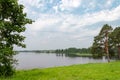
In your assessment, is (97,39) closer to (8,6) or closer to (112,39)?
(112,39)

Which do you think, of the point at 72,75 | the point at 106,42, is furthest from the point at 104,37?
the point at 72,75

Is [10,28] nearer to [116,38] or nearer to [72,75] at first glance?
[72,75]

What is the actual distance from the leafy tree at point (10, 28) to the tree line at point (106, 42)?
3933 cm

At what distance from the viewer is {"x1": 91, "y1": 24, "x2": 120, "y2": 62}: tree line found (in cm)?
5867

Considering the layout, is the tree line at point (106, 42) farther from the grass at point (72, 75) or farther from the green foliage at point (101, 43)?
the grass at point (72, 75)

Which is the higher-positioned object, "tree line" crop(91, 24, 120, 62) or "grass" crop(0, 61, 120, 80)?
"tree line" crop(91, 24, 120, 62)

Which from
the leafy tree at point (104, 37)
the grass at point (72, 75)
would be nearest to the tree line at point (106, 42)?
the leafy tree at point (104, 37)

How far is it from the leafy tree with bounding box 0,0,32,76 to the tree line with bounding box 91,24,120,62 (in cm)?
3933

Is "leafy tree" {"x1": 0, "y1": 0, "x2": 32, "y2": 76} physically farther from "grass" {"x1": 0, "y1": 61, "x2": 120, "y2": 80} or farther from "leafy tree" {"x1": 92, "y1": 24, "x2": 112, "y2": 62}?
"leafy tree" {"x1": 92, "y1": 24, "x2": 112, "y2": 62}

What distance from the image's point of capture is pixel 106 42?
59.2 metres

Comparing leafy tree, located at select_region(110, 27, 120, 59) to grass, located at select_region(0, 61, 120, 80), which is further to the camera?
leafy tree, located at select_region(110, 27, 120, 59)

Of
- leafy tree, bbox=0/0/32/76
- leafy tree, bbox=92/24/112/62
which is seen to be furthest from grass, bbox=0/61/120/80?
leafy tree, bbox=92/24/112/62

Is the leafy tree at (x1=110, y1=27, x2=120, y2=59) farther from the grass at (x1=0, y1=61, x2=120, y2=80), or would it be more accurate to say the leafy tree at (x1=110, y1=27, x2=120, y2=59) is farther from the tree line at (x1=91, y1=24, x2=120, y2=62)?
the grass at (x1=0, y1=61, x2=120, y2=80)

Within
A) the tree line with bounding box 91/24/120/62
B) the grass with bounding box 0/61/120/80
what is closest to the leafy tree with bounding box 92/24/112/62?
the tree line with bounding box 91/24/120/62
